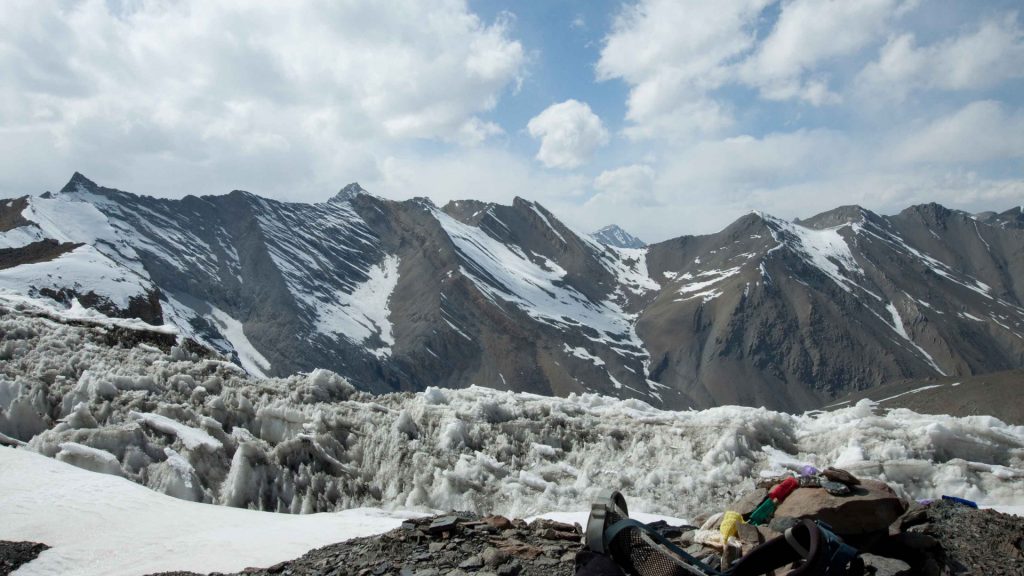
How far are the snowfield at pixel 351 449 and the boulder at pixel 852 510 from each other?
6332mm

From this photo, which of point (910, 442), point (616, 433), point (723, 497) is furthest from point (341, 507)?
point (910, 442)

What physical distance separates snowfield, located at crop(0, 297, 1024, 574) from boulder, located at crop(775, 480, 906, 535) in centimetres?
633

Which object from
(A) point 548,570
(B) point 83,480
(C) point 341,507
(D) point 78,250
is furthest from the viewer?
(D) point 78,250

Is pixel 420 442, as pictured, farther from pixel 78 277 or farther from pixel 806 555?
pixel 78 277

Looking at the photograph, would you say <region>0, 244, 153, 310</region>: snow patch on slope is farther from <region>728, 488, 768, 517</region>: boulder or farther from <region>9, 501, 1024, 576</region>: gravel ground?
<region>728, 488, 768, 517</region>: boulder

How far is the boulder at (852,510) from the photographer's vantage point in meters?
9.82

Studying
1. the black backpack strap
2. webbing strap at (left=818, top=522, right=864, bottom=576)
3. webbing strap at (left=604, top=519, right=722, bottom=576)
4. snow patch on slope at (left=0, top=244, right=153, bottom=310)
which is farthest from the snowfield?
snow patch on slope at (left=0, top=244, right=153, bottom=310)

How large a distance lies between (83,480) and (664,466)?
48.5ft

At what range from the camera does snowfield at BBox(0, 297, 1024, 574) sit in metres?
15.8

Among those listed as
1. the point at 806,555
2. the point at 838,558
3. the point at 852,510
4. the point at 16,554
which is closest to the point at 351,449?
the point at 16,554

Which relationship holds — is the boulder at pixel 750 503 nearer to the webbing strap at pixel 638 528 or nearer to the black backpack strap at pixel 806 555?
the black backpack strap at pixel 806 555

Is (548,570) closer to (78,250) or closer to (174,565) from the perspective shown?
(174,565)

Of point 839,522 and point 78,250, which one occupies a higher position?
point 78,250

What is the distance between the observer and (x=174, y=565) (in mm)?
11859
